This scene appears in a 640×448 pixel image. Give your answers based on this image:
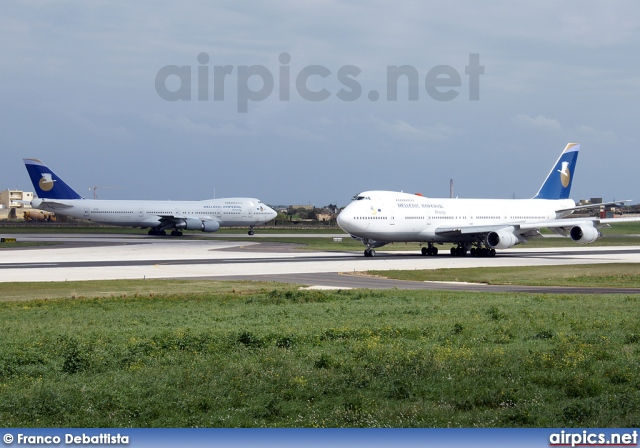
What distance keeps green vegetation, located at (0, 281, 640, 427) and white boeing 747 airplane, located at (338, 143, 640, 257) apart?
116 ft

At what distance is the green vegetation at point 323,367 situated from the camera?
1230cm

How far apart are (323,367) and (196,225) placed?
8895 centimetres

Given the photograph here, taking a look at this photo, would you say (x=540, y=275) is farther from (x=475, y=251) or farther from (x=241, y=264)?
(x=475, y=251)

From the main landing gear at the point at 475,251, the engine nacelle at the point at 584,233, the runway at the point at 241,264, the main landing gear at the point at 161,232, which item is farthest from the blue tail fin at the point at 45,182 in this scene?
the engine nacelle at the point at 584,233

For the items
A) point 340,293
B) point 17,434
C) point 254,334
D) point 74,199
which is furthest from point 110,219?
point 17,434

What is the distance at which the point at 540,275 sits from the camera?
44062 millimetres

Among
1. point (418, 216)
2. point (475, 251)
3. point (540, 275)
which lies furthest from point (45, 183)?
point (540, 275)

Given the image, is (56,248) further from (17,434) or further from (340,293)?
(17,434)

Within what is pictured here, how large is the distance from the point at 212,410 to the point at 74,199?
3841 inches

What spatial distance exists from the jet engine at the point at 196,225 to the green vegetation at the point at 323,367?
77.3 meters

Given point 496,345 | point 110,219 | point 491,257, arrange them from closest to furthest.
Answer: point 496,345
point 491,257
point 110,219

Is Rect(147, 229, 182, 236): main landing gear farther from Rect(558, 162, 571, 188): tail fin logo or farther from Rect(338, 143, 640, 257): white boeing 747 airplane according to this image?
Rect(558, 162, 571, 188): tail fin logo

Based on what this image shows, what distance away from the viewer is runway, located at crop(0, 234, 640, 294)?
39656 mm

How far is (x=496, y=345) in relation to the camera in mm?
17906
